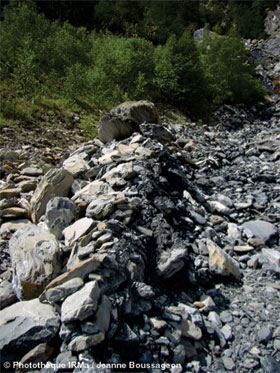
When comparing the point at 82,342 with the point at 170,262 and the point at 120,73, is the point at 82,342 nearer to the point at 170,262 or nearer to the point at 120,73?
the point at 170,262

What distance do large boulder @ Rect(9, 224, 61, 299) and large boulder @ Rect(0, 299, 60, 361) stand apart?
301 mm

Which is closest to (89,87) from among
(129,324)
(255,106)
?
(255,106)

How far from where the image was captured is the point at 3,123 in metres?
7.36

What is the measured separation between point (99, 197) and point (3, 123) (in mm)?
5199

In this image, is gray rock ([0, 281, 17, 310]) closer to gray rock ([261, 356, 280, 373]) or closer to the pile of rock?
the pile of rock

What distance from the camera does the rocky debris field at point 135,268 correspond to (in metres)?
2.00

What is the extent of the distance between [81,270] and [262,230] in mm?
3187

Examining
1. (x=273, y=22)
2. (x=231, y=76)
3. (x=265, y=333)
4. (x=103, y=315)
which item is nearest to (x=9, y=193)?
(x=103, y=315)

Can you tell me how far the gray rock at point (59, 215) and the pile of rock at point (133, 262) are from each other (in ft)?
0.04

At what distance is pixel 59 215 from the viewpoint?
11.2 ft

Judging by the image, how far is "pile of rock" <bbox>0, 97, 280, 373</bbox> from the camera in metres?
2.03

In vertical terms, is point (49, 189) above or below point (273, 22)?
below

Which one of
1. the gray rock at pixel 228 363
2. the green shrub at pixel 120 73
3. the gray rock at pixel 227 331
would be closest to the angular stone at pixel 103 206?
the gray rock at pixel 227 331

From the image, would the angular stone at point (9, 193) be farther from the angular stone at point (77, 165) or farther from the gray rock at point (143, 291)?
the gray rock at point (143, 291)
